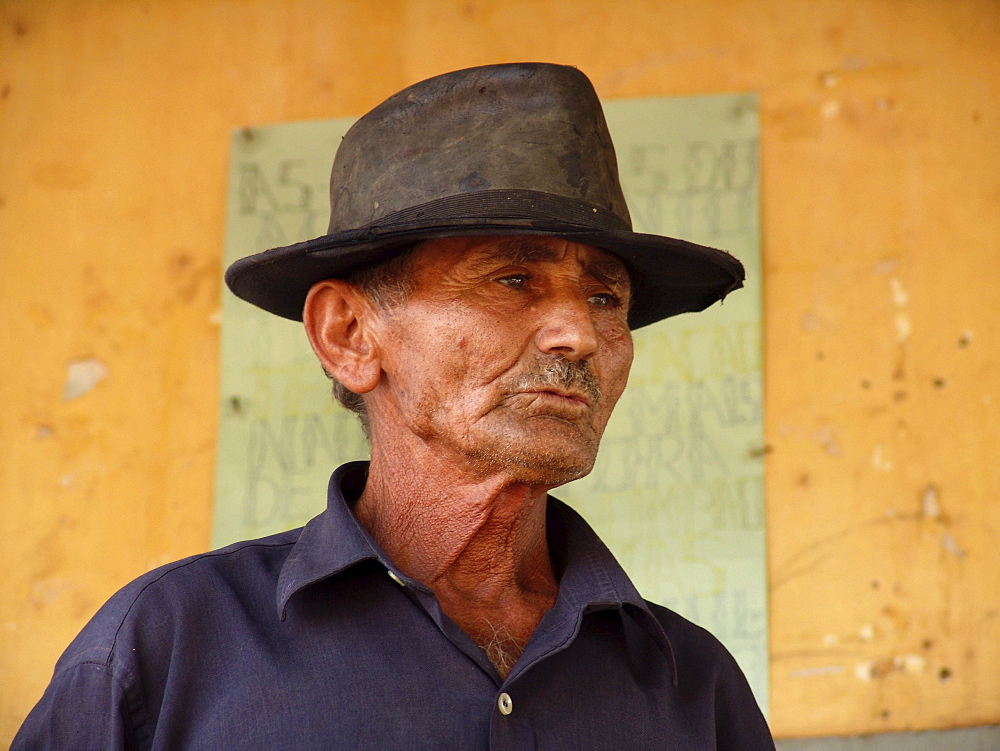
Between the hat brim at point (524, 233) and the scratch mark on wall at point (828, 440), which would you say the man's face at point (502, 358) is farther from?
the scratch mark on wall at point (828, 440)

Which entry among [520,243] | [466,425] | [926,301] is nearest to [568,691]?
[466,425]

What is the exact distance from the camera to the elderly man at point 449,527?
142 centimetres

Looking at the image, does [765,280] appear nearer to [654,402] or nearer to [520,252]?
[654,402]

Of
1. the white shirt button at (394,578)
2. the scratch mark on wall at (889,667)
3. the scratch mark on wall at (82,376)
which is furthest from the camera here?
the scratch mark on wall at (82,376)

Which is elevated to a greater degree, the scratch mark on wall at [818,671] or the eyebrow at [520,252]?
the eyebrow at [520,252]

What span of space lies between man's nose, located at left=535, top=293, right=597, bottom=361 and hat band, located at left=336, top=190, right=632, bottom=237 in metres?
0.14

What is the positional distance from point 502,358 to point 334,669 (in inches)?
20.3

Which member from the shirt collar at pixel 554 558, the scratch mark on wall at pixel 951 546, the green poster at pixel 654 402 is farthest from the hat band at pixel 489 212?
the scratch mark on wall at pixel 951 546

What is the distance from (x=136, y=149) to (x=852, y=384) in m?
2.34

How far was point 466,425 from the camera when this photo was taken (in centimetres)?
165

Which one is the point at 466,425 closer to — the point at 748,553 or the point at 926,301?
the point at 748,553

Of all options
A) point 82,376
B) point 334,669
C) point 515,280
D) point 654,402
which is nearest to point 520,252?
point 515,280

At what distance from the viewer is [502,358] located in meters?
1.64

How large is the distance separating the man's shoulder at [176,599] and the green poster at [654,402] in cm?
157
